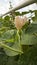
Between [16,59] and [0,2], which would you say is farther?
[0,2]

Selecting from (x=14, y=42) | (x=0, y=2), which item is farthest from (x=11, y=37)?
(x=0, y=2)

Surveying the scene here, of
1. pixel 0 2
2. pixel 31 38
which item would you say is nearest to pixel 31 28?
pixel 31 38

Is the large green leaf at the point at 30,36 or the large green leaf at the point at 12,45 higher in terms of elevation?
the large green leaf at the point at 30,36

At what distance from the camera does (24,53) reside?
0.38 metres

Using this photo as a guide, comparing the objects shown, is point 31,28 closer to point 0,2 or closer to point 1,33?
point 1,33

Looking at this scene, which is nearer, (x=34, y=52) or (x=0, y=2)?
(x=34, y=52)

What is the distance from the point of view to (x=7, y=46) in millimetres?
383

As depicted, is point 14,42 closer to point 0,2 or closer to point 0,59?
point 0,59

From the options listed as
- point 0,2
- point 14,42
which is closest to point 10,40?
point 14,42

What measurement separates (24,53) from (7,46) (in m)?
0.04

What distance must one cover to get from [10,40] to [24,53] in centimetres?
4

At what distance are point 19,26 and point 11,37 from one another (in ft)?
0.11

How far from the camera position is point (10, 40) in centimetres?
38

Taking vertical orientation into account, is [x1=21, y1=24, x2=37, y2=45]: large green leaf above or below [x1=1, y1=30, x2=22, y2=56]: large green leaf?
above
